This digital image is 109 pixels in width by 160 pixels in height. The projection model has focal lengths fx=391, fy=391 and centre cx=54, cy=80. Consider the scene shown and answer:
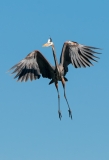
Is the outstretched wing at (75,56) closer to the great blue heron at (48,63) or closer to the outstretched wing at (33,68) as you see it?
the great blue heron at (48,63)

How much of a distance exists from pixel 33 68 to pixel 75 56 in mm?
2042

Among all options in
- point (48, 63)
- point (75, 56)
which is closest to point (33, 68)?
point (48, 63)

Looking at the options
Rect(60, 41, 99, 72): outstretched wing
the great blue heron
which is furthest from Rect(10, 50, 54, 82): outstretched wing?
Rect(60, 41, 99, 72): outstretched wing

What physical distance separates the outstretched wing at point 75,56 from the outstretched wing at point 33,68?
2.81ft

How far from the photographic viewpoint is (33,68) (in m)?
18.3

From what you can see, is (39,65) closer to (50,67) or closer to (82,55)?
(50,67)

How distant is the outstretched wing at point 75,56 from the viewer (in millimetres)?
18031

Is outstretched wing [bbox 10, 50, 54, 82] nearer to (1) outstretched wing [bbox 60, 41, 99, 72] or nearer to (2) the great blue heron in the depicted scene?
(2) the great blue heron

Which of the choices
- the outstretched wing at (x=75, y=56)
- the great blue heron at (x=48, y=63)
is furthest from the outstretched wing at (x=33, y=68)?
the outstretched wing at (x=75, y=56)

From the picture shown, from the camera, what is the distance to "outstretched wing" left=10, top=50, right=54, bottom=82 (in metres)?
18.0

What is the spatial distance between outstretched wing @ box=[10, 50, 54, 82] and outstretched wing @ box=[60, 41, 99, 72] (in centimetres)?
86

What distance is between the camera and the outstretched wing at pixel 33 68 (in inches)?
708

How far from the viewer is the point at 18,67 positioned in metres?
18.3

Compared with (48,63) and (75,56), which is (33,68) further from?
(75,56)
